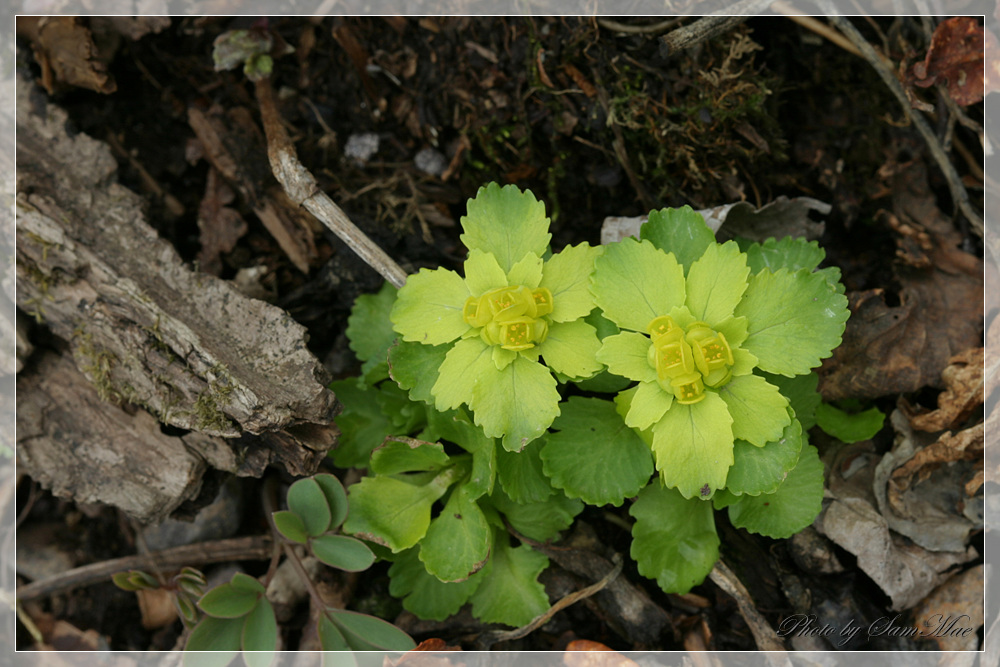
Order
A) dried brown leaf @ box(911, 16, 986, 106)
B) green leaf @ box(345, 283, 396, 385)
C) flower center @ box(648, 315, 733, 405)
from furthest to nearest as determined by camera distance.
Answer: green leaf @ box(345, 283, 396, 385)
dried brown leaf @ box(911, 16, 986, 106)
flower center @ box(648, 315, 733, 405)

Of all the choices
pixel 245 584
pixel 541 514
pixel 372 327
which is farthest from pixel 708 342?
pixel 245 584

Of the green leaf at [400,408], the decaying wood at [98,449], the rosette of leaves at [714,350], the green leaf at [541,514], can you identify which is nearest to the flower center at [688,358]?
the rosette of leaves at [714,350]

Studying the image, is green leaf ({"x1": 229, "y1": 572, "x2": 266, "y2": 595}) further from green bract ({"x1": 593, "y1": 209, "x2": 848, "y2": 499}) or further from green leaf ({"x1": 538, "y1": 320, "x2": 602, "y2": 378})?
green bract ({"x1": 593, "y1": 209, "x2": 848, "y2": 499})

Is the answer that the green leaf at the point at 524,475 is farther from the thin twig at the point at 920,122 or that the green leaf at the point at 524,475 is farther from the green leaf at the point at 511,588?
the thin twig at the point at 920,122

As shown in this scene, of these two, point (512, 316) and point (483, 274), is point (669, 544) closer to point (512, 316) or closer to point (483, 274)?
point (512, 316)

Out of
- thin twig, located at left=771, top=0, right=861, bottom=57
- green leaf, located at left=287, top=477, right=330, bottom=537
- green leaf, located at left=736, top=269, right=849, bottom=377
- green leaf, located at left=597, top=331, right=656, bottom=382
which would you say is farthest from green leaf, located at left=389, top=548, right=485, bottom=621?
thin twig, located at left=771, top=0, right=861, bottom=57

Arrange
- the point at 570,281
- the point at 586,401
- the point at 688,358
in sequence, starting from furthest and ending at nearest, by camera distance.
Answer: the point at 586,401 → the point at 570,281 → the point at 688,358
